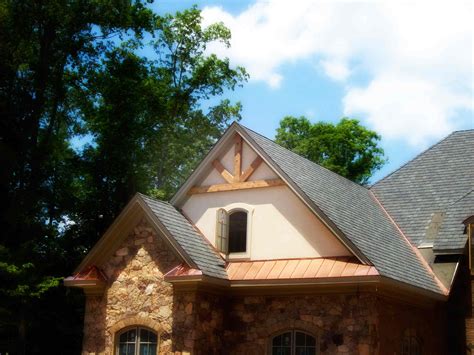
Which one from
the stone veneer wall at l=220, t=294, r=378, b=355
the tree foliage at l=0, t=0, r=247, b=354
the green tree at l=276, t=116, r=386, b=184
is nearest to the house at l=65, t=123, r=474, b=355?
the stone veneer wall at l=220, t=294, r=378, b=355

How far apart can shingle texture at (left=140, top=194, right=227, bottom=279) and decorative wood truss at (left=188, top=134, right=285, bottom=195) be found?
0.97 metres

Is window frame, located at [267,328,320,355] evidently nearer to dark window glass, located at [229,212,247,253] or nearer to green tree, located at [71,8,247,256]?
dark window glass, located at [229,212,247,253]

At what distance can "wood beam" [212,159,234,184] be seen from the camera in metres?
16.0

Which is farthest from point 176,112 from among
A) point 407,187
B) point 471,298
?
point 471,298

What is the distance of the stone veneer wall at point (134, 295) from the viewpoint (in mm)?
14227

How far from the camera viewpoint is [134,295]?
14.6 metres

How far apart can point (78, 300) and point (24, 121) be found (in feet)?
25.0

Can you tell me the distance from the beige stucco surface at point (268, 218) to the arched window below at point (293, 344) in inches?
66.7

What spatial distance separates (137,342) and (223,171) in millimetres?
4392

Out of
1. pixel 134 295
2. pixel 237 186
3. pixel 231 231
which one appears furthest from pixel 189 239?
pixel 237 186

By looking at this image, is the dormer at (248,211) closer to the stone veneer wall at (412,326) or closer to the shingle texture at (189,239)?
the shingle texture at (189,239)

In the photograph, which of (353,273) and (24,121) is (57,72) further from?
(353,273)

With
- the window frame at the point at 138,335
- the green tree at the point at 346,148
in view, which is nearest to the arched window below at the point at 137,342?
the window frame at the point at 138,335

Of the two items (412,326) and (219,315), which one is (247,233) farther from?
(412,326)
